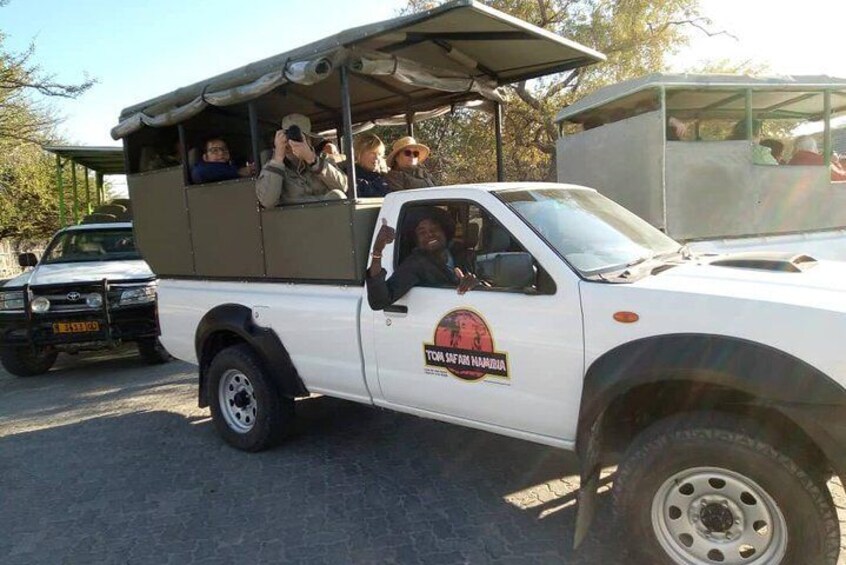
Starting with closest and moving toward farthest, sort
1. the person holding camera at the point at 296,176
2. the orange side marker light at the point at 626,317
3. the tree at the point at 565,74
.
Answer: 1. the orange side marker light at the point at 626,317
2. the person holding camera at the point at 296,176
3. the tree at the point at 565,74

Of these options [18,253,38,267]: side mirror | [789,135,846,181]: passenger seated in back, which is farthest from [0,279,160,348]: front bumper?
[789,135,846,181]: passenger seated in back

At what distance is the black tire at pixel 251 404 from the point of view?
462cm

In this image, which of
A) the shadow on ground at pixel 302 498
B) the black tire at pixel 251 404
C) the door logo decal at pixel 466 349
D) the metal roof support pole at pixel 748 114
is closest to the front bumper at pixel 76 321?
the shadow on ground at pixel 302 498

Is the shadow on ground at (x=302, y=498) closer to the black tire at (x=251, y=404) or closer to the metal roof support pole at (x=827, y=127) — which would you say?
the black tire at (x=251, y=404)

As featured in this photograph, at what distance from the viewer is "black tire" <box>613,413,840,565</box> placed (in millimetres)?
2430

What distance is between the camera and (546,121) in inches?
610

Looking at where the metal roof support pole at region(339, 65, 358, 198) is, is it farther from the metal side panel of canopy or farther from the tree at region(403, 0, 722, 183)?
the tree at region(403, 0, 722, 183)

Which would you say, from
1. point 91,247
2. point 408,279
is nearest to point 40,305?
point 91,247

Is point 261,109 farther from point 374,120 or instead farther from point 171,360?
point 171,360

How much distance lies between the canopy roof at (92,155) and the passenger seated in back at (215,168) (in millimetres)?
5926

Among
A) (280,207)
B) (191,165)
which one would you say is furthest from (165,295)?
(280,207)

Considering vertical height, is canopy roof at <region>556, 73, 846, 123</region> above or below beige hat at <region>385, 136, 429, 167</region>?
above

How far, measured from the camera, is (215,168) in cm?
529

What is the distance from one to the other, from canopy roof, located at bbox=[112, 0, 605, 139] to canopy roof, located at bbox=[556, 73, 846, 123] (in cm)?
194
